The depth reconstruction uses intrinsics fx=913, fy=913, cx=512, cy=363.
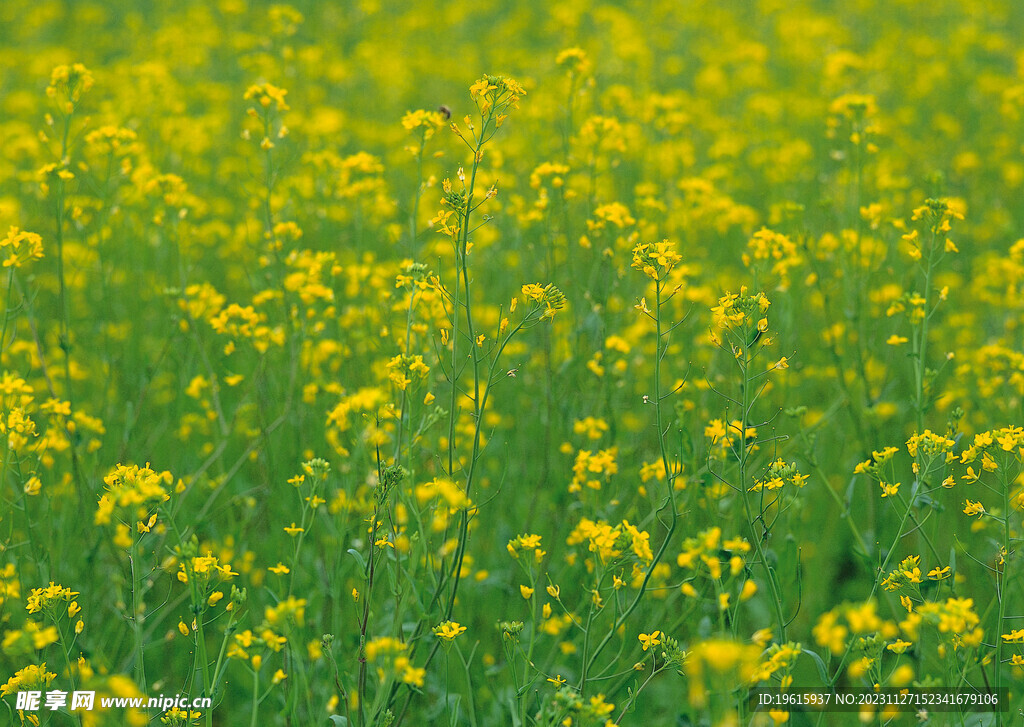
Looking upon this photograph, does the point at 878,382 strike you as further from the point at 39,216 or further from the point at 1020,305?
the point at 39,216

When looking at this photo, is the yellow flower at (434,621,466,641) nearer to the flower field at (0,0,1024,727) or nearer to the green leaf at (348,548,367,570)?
the flower field at (0,0,1024,727)

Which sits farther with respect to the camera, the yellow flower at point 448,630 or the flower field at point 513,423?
the flower field at point 513,423

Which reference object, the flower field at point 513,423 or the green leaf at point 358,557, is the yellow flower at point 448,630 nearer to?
the flower field at point 513,423

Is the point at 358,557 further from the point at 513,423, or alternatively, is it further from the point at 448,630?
the point at 513,423

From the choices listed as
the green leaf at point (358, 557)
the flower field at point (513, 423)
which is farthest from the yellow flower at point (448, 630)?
the green leaf at point (358, 557)

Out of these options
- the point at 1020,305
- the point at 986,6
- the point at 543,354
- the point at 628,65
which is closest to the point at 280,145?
the point at 628,65

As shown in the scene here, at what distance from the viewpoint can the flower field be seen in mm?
2709

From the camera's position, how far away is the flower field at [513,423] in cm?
271

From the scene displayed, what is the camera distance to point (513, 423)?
4773 mm

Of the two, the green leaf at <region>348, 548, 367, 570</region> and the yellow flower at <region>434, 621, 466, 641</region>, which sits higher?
Answer: the green leaf at <region>348, 548, 367, 570</region>

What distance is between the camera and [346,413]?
302 centimetres

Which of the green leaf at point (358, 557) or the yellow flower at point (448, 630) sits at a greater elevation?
the green leaf at point (358, 557)

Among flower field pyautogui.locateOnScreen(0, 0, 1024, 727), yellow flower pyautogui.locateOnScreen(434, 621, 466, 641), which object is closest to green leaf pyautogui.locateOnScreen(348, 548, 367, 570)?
flower field pyautogui.locateOnScreen(0, 0, 1024, 727)

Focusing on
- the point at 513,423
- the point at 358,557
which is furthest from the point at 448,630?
the point at 513,423
